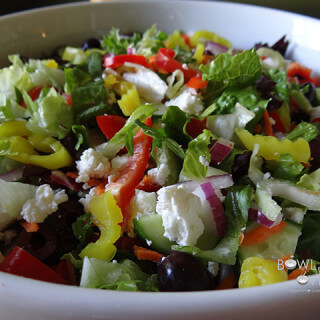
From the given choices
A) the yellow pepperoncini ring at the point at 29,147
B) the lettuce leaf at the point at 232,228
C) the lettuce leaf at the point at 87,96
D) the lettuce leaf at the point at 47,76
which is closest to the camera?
the lettuce leaf at the point at 232,228

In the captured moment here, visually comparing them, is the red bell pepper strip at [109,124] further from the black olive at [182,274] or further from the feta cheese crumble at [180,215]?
the black olive at [182,274]

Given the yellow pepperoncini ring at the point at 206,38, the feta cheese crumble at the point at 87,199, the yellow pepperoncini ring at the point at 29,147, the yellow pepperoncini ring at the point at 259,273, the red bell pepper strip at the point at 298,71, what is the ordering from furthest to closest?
the yellow pepperoncini ring at the point at 206,38 < the red bell pepper strip at the point at 298,71 < the yellow pepperoncini ring at the point at 29,147 < the feta cheese crumble at the point at 87,199 < the yellow pepperoncini ring at the point at 259,273

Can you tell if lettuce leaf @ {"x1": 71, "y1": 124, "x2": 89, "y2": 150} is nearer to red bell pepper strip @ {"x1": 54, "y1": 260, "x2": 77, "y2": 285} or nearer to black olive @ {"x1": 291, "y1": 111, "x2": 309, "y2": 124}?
red bell pepper strip @ {"x1": 54, "y1": 260, "x2": 77, "y2": 285}

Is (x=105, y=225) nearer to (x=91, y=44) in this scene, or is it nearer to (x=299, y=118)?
(x=299, y=118)

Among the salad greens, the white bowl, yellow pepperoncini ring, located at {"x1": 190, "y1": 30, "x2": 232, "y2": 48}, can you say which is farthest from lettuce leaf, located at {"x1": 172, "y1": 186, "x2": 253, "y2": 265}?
yellow pepperoncini ring, located at {"x1": 190, "y1": 30, "x2": 232, "y2": 48}

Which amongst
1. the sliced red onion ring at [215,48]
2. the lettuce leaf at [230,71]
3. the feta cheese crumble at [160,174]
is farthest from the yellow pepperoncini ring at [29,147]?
the sliced red onion ring at [215,48]

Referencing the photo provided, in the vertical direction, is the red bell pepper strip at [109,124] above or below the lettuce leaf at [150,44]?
below
